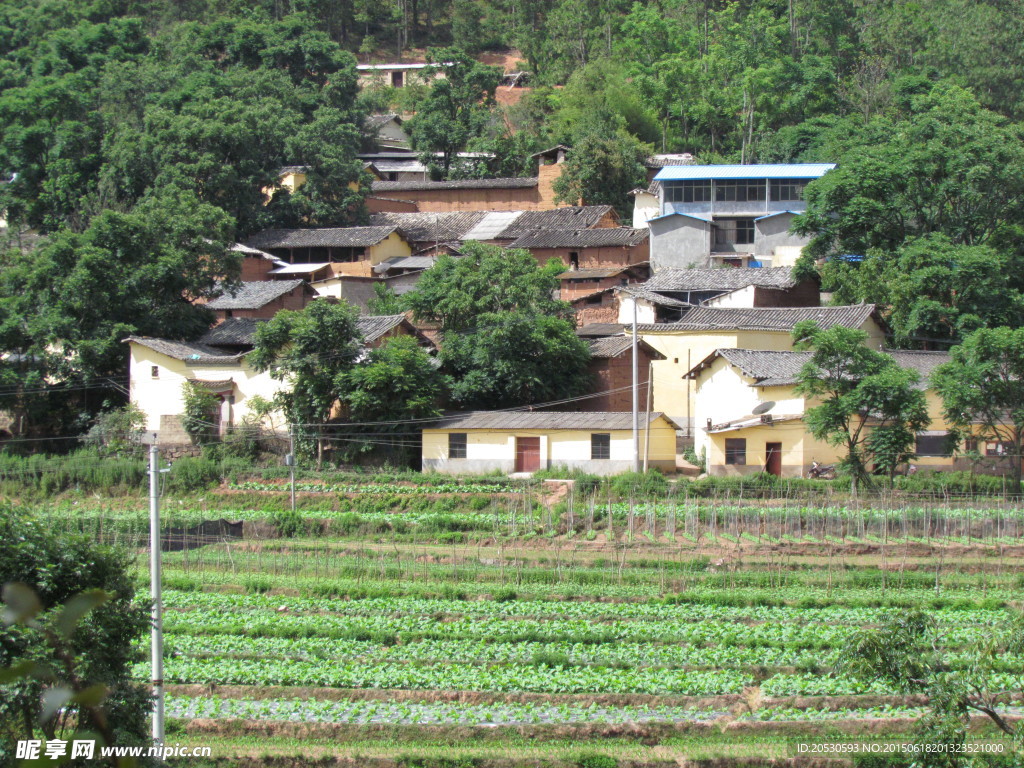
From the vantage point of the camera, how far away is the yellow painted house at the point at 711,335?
34.7m

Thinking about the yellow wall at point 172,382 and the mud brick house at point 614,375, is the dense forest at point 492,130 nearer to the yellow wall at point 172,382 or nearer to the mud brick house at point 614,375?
the yellow wall at point 172,382

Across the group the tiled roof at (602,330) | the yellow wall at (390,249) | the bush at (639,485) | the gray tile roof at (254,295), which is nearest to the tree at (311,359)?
the gray tile roof at (254,295)

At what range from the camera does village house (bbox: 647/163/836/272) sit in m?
43.6

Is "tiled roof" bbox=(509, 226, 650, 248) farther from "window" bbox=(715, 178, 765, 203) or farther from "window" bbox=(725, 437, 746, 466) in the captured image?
"window" bbox=(725, 437, 746, 466)

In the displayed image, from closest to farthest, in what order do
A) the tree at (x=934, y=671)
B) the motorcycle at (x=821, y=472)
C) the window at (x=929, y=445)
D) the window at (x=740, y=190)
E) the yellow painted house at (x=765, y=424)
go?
the tree at (x=934, y=671) → the motorcycle at (x=821, y=472) → the yellow painted house at (x=765, y=424) → the window at (x=929, y=445) → the window at (x=740, y=190)

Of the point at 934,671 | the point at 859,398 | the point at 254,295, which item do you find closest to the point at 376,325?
the point at 254,295

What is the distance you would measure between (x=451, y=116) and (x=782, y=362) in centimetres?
2958

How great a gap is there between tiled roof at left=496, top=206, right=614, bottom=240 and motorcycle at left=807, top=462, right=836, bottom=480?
18943mm

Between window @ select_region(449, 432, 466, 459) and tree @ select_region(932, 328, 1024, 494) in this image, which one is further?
window @ select_region(449, 432, 466, 459)

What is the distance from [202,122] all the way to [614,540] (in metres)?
27.7

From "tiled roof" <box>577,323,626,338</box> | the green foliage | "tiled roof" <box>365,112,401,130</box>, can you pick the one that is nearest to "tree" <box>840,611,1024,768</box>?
the green foliage

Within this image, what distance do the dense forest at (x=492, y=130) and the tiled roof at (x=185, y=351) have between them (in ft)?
4.42

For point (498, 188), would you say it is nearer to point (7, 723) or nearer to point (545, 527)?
point (545, 527)

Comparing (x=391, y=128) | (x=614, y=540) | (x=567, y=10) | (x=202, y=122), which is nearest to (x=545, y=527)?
(x=614, y=540)
